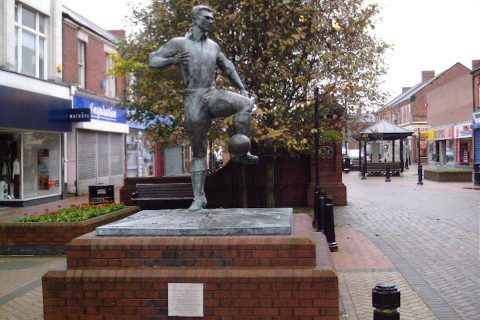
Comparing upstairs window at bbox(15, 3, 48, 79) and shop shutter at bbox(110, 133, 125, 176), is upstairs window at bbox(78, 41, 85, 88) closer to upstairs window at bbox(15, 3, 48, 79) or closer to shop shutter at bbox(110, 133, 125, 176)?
upstairs window at bbox(15, 3, 48, 79)

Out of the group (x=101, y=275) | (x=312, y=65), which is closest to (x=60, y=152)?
(x=312, y=65)

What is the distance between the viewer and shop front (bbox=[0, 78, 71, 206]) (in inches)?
676

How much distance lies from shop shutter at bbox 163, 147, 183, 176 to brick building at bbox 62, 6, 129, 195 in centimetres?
683

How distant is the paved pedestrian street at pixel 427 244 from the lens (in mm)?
6340

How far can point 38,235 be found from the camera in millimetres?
9500

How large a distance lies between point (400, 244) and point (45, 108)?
46.5ft

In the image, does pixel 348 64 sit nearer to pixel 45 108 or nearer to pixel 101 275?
pixel 101 275

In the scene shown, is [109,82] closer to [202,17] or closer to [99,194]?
[99,194]

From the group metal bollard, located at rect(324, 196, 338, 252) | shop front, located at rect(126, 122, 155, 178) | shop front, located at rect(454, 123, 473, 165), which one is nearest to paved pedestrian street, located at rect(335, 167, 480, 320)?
metal bollard, located at rect(324, 196, 338, 252)

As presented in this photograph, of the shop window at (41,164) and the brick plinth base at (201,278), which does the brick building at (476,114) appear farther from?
the brick plinth base at (201,278)

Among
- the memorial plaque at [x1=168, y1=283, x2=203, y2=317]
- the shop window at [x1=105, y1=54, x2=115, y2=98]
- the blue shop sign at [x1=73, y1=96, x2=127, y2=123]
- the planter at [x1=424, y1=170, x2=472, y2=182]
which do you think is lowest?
the memorial plaque at [x1=168, y1=283, x2=203, y2=317]

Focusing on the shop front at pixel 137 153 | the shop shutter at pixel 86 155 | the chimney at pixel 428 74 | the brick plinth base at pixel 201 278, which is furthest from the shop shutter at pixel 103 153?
the chimney at pixel 428 74

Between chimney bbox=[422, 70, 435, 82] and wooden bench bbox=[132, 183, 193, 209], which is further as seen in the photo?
chimney bbox=[422, 70, 435, 82]

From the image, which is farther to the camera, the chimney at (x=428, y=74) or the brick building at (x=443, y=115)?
the chimney at (x=428, y=74)
